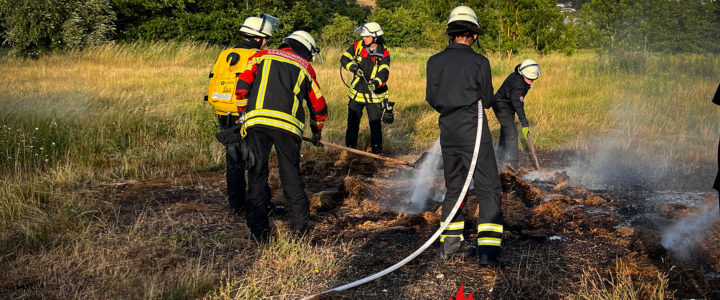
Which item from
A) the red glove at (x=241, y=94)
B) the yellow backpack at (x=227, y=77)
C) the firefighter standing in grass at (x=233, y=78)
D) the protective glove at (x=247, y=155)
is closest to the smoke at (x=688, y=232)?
the protective glove at (x=247, y=155)

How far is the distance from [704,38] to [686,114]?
1255 cm

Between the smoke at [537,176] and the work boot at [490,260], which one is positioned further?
the smoke at [537,176]

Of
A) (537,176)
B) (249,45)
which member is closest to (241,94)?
(249,45)

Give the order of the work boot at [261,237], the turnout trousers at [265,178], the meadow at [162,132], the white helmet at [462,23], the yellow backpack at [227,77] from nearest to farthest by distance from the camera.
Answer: the white helmet at [462,23]
the meadow at [162,132]
the turnout trousers at [265,178]
the work boot at [261,237]
the yellow backpack at [227,77]

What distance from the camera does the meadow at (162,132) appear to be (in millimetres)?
4613

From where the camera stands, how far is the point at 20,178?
640 cm

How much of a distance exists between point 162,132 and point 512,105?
5.15 meters

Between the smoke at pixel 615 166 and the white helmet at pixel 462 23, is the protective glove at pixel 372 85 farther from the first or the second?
the white helmet at pixel 462 23

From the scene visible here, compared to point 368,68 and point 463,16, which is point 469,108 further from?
point 368,68

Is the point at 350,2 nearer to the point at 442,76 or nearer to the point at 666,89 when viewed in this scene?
the point at 666,89

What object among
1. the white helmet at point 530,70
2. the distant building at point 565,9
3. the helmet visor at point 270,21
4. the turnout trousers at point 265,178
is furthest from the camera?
the distant building at point 565,9

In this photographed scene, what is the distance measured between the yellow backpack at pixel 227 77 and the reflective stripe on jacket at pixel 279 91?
1.62ft

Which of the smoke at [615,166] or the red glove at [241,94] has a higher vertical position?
the red glove at [241,94]

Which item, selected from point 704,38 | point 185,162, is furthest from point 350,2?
point 185,162
